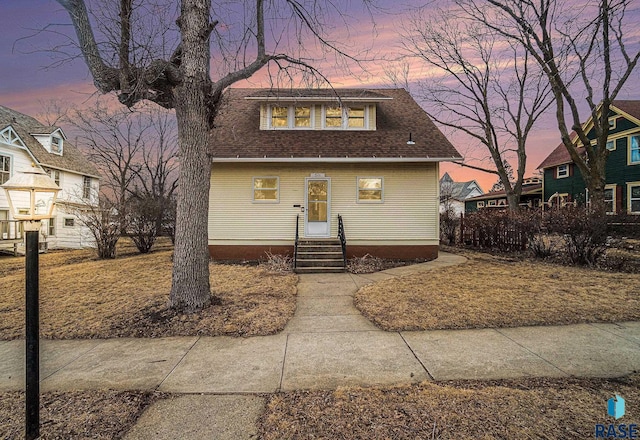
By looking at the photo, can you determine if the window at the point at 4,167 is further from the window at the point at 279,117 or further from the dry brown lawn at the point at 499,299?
the dry brown lawn at the point at 499,299

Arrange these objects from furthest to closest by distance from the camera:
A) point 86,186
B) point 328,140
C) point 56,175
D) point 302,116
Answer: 1. point 86,186
2. point 56,175
3. point 302,116
4. point 328,140

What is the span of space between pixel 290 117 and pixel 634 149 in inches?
825

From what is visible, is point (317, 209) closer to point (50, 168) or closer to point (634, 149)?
point (50, 168)

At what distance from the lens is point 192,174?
5.28 meters

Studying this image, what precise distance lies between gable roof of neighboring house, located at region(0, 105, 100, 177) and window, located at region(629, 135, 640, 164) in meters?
34.2

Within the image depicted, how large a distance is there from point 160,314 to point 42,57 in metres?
4.61

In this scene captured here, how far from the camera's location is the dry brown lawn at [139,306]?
4.59 m

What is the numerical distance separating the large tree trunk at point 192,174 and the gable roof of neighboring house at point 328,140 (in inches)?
186

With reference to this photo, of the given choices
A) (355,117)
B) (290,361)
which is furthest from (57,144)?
(290,361)

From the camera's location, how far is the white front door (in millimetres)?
11328

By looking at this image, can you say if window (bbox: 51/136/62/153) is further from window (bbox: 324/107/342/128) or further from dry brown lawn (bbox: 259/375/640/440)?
dry brown lawn (bbox: 259/375/640/440)

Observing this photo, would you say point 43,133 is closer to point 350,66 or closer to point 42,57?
point 42,57

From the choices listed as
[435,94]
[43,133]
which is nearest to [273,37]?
[435,94]

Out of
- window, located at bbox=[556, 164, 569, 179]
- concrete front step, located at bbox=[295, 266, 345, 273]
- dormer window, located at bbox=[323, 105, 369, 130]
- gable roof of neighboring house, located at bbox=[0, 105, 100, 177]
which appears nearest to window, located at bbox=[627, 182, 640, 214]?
window, located at bbox=[556, 164, 569, 179]
